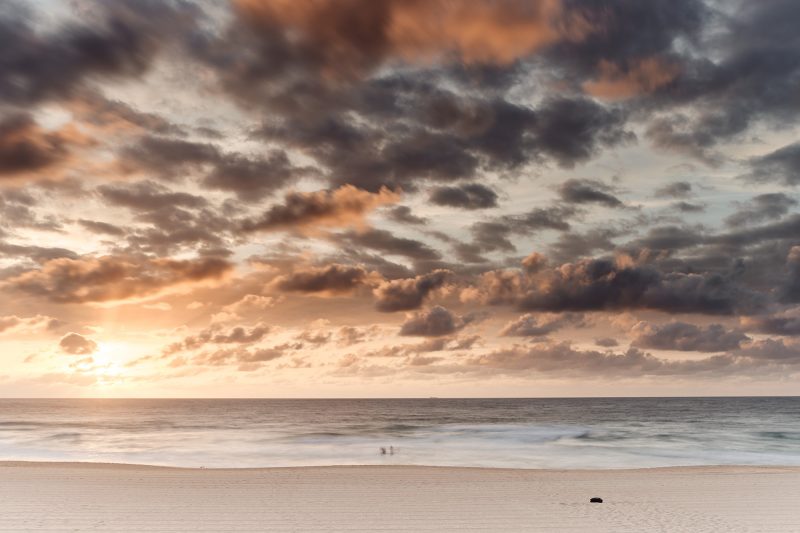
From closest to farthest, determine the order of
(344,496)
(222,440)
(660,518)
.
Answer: (660,518), (344,496), (222,440)

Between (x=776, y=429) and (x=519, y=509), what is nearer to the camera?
(x=519, y=509)

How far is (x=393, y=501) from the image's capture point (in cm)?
1855

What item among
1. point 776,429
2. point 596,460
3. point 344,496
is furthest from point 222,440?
point 776,429

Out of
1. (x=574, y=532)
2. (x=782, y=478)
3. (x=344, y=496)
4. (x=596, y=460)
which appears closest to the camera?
(x=574, y=532)

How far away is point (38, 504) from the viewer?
17.4 metres

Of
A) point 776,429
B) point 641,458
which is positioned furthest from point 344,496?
point 776,429

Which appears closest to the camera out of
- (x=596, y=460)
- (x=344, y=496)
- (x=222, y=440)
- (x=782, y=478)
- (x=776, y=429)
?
(x=344, y=496)

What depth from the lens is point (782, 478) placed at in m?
24.0

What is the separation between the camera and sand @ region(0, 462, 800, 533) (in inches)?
602

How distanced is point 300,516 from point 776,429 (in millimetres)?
72244

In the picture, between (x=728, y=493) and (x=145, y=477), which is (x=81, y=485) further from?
(x=728, y=493)

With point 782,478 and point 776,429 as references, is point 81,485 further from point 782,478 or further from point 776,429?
point 776,429

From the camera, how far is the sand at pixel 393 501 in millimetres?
15297

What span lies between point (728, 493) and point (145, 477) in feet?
66.7
